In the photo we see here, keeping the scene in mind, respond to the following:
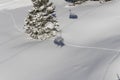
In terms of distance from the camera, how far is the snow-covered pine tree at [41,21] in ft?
152

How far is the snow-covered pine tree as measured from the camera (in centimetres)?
4621

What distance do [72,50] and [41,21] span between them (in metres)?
8.05

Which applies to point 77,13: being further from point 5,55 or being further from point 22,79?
point 22,79

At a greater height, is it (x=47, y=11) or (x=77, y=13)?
(x=47, y=11)

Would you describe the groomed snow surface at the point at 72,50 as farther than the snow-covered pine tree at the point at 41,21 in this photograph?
No

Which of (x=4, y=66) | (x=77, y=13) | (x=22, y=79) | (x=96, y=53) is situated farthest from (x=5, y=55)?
(x=77, y=13)

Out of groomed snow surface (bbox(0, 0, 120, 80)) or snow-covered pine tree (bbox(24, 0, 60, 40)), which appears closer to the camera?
groomed snow surface (bbox(0, 0, 120, 80))

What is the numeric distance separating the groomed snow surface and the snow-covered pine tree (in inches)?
59.5

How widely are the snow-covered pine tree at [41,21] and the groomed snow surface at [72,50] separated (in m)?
1.51

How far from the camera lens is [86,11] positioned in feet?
181

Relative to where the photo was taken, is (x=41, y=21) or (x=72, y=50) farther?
(x=41, y=21)

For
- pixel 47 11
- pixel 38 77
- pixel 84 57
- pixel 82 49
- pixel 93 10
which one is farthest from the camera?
pixel 93 10

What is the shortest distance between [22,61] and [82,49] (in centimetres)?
701

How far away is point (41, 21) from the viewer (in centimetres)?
4644
